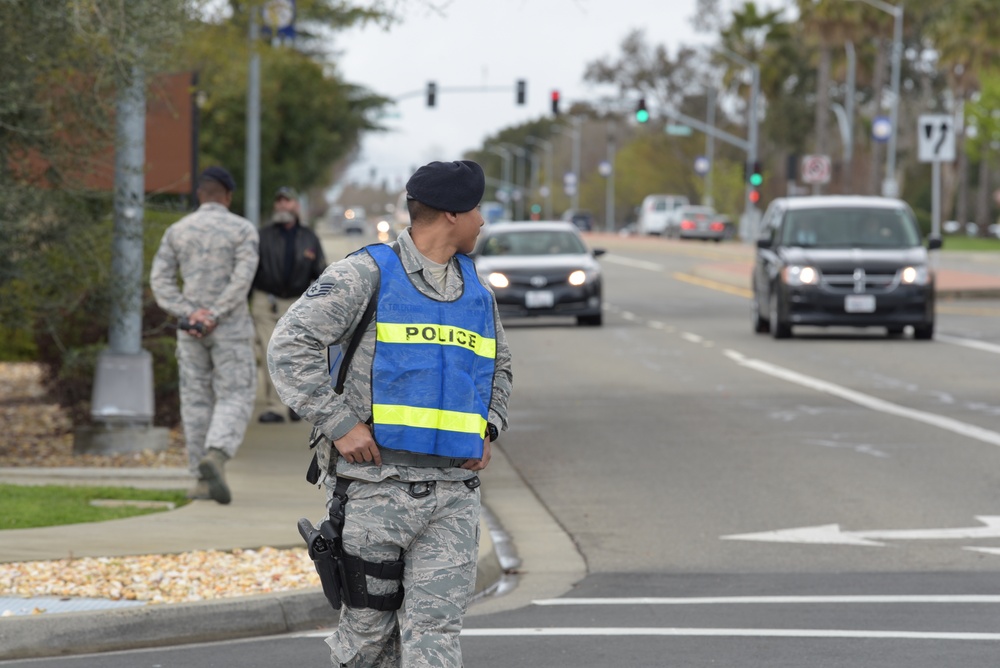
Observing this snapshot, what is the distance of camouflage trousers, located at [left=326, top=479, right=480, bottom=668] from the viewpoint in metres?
5.02

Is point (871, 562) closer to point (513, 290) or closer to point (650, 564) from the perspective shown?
point (650, 564)

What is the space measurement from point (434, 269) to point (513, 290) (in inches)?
813

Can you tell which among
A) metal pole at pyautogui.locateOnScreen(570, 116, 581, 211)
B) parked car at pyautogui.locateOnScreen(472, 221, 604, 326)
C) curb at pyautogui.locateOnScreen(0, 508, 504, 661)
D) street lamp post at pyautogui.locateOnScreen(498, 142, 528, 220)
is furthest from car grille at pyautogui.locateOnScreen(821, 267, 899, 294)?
street lamp post at pyautogui.locateOnScreen(498, 142, 528, 220)

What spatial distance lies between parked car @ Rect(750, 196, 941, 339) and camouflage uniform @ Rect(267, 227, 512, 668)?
60.0ft

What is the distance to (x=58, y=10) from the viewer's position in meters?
11.5

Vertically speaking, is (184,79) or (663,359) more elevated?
(184,79)

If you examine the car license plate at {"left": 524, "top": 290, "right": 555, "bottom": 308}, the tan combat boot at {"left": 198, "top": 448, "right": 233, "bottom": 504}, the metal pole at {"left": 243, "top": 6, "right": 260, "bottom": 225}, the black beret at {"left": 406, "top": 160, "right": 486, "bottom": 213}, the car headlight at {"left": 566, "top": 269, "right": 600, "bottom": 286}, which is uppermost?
the metal pole at {"left": 243, "top": 6, "right": 260, "bottom": 225}

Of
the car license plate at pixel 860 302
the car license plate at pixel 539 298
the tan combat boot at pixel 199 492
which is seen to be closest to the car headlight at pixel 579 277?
the car license plate at pixel 539 298

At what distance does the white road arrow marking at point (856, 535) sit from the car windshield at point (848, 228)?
1361 centimetres

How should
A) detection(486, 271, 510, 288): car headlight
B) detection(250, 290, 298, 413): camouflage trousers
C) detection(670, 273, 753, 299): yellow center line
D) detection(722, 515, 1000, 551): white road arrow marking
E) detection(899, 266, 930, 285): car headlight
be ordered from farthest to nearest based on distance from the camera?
detection(670, 273, 753, 299): yellow center line, detection(486, 271, 510, 288): car headlight, detection(899, 266, 930, 285): car headlight, detection(250, 290, 298, 413): camouflage trousers, detection(722, 515, 1000, 551): white road arrow marking

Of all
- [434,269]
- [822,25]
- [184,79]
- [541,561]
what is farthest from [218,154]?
[822,25]

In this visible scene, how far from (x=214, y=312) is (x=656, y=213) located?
78.9 m

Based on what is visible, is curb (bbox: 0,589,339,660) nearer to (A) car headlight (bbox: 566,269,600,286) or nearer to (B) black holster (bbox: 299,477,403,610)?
(B) black holster (bbox: 299,477,403,610)

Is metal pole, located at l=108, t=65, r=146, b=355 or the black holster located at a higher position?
metal pole, located at l=108, t=65, r=146, b=355
